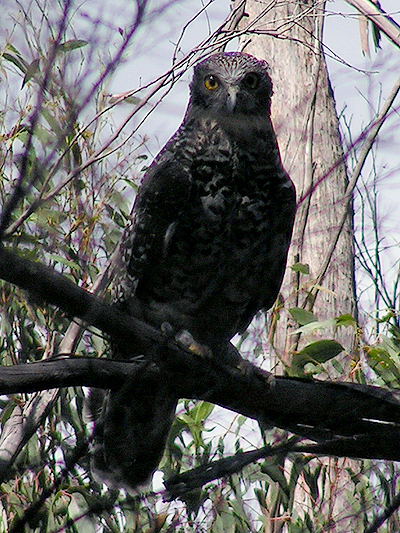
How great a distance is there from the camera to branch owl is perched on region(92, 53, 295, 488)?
2.76m

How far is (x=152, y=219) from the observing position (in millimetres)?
2803

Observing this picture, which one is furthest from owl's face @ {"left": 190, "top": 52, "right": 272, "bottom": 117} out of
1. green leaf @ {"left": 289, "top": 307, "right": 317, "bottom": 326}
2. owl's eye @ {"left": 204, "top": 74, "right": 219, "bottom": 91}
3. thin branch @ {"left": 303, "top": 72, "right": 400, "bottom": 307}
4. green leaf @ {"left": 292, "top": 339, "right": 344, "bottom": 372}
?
green leaf @ {"left": 292, "top": 339, "right": 344, "bottom": 372}

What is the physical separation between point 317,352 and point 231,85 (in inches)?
41.0

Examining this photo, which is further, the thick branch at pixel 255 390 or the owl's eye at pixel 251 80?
the owl's eye at pixel 251 80

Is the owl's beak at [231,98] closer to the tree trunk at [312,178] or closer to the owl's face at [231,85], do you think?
the owl's face at [231,85]

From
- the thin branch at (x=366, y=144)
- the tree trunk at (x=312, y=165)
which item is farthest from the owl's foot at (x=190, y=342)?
the tree trunk at (x=312, y=165)

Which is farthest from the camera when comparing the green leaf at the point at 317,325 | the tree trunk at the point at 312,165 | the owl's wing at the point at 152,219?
→ the tree trunk at the point at 312,165

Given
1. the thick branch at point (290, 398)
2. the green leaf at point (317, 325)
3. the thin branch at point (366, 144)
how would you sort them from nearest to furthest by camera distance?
the thin branch at point (366, 144), the thick branch at point (290, 398), the green leaf at point (317, 325)

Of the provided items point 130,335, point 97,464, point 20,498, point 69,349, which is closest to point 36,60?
point 130,335

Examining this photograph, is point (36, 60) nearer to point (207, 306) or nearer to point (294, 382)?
point (294, 382)

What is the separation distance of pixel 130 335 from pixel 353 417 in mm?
731

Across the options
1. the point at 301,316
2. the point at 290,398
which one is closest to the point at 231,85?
the point at 301,316

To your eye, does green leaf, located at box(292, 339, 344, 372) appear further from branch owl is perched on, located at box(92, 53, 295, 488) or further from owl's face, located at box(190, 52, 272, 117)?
owl's face, located at box(190, 52, 272, 117)

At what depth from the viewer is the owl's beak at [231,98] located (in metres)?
2.93
